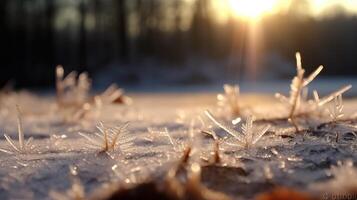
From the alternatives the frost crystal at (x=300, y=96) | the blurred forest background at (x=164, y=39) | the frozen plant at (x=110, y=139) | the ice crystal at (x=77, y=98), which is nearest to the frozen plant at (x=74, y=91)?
the ice crystal at (x=77, y=98)

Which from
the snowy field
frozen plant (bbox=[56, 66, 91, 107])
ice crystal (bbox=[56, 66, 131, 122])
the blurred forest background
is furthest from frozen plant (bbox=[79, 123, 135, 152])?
the blurred forest background

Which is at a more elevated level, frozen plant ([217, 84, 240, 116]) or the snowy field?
frozen plant ([217, 84, 240, 116])

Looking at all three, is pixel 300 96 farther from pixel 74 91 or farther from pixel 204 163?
pixel 74 91

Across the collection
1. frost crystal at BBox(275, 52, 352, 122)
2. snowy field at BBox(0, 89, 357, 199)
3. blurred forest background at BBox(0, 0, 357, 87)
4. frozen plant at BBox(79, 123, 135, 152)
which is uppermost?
blurred forest background at BBox(0, 0, 357, 87)

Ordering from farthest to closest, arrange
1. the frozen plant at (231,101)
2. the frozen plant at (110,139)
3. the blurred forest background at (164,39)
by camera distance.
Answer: the blurred forest background at (164,39) → the frozen plant at (231,101) → the frozen plant at (110,139)

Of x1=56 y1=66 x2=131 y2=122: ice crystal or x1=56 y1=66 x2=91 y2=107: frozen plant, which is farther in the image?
x1=56 y1=66 x2=91 y2=107: frozen plant

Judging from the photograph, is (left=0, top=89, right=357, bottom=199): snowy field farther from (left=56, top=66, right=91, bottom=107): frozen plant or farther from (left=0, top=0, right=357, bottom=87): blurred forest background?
(left=0, top=0, right=357, bottom=87): blurred forest background

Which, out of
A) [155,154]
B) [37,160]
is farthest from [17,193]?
[155,154]

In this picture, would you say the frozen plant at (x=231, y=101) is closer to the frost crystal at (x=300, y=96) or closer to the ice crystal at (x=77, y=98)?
the frost crystal at (x=300, y=96)

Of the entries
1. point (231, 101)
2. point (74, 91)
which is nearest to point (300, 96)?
point (231, 101)
